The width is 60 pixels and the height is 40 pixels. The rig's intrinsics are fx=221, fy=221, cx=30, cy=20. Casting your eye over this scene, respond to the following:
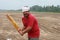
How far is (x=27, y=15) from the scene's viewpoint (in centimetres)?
541

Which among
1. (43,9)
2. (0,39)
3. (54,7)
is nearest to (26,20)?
(0,39)

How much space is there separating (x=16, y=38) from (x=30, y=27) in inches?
272

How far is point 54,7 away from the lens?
2482 inches

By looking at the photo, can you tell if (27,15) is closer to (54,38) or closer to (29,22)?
(29,22)

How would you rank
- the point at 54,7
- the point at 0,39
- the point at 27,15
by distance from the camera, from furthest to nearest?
the point at 54,7 < the point at 0,39 < the point at 27,15

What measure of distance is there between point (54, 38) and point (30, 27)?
280 inches

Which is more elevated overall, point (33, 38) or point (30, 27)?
point (30, 27)

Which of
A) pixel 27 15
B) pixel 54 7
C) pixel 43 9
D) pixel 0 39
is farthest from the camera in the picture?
pixel 43 9

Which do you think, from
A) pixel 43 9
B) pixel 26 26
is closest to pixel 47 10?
pixel 43 9

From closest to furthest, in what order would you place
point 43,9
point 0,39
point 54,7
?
point 0,39
point 54,7
point 43,9

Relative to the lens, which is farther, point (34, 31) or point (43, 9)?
point (43, 9)

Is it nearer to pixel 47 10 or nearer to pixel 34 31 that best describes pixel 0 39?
pixel 34 31

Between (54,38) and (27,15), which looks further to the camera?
(54,38)

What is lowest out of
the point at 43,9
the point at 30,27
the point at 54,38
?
the point at 43,9
